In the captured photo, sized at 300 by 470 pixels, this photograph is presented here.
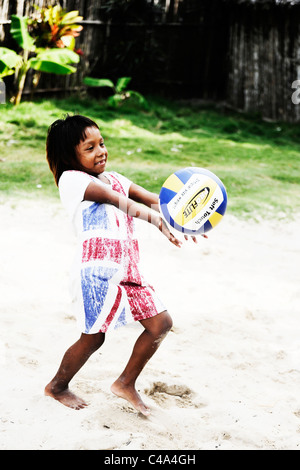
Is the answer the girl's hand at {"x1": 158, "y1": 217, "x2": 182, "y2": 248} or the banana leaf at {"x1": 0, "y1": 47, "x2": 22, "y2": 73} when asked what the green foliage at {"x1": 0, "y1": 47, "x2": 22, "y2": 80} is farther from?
the girl's hand at {"x1": 158, "y1": 217, "x2": 182, "y2": 248}

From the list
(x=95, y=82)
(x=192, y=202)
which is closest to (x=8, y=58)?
(x=95, y=82)

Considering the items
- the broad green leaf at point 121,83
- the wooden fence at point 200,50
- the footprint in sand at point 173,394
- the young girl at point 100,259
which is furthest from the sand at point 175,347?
the wooden fence at point 200,50

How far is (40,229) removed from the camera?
511 cm

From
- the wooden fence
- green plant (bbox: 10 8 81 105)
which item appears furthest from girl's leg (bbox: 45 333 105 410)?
the wooden fence

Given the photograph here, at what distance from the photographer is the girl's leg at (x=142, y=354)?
103 inches

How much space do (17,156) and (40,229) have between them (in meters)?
2.44

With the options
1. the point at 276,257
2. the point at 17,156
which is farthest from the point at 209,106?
the point at 276,257

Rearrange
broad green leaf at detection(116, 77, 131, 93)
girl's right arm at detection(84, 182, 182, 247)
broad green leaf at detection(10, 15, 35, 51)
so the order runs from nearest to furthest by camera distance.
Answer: girl's right arm at detection(84, 182, 182, 247) → broad green leaf at detection(10, 15, 35, 51) → broad green leaf at detection(116, 77, 131, 93)

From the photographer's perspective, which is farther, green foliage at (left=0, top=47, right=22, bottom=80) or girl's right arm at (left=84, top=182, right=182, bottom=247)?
green foliage at (left=0, top=47, right=22, bottom=80)

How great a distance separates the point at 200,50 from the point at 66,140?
8.87m

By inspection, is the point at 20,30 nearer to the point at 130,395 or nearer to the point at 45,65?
the point at 45,65

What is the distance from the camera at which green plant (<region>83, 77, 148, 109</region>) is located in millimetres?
9562

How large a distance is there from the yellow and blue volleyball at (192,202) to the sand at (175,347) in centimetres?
84

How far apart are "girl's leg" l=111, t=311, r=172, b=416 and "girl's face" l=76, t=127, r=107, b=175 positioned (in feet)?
2.30
